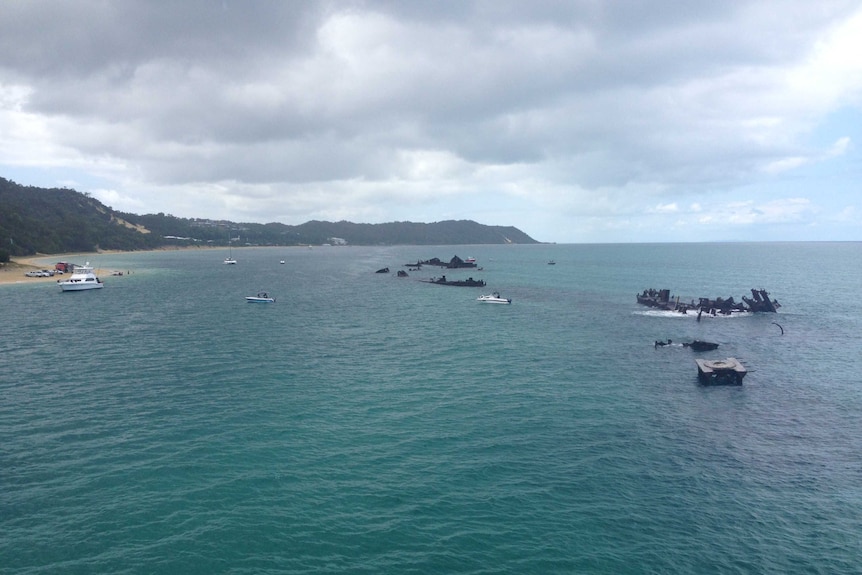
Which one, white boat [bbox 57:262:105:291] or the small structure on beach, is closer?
the small structure on beach

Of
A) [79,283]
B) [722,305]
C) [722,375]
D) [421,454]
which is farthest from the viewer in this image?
[79,283]

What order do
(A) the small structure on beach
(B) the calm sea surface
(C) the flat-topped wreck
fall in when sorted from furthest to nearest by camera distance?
(C) the flat-topped wreck < (A) the small structure on beach < (B) the calm sea surface

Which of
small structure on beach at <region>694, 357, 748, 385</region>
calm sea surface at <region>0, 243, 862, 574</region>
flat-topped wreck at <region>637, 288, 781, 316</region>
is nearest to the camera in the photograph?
calm sea surface at <region>0, 243, 862, 574</region>

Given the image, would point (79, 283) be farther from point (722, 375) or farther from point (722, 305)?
point (722, 305)

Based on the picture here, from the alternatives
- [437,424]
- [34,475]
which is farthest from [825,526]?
[34,475]

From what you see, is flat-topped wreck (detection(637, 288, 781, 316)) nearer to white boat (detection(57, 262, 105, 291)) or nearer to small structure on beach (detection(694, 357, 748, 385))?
small structure on beach (detection(694, 357, 748, 385))

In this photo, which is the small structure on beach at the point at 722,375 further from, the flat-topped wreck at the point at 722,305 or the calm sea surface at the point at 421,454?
the flat-topped wreck at the point at 722,305

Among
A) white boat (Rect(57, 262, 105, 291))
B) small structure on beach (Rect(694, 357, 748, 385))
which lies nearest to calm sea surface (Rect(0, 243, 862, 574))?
small structure on beach (Rect(694, 357, 748, 385))

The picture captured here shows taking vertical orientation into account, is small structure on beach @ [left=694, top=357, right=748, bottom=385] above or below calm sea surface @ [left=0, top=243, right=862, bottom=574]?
above

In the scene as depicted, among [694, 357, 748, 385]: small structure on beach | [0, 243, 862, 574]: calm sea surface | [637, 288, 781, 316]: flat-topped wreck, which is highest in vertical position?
[637, 288, 781, 316]: flat-topped wreck

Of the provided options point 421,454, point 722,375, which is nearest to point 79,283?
point 421,454
